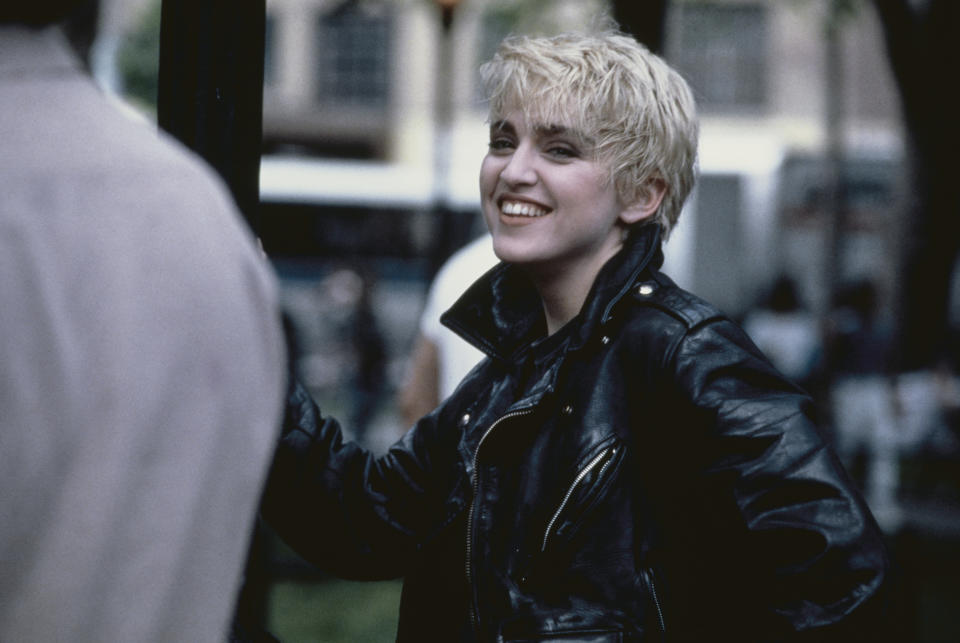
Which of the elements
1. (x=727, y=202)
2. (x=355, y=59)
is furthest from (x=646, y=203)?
(x=355, y=59)

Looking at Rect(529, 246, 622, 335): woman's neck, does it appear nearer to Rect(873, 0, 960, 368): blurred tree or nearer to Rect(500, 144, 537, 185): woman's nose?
Rect(500, 144, 537, 185): woman's nose

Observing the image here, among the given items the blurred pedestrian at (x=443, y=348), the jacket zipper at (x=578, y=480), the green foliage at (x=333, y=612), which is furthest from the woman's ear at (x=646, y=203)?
the green foliage at (x=333, y=612)

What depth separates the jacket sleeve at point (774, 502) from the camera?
6.04 feet

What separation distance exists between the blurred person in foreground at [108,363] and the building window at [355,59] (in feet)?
99.8

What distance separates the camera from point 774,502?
6.16 feet

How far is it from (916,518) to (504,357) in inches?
268

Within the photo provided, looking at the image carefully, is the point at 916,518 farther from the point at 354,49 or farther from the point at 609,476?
the point at 354,49

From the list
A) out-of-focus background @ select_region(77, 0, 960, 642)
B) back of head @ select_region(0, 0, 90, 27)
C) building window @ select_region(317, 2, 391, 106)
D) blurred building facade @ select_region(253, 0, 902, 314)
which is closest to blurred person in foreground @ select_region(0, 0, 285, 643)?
back of head @ select_region(0, 0, 90, 27)

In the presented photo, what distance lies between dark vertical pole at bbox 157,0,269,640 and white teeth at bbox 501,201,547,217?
1.37ft

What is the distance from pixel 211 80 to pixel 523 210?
52 cm

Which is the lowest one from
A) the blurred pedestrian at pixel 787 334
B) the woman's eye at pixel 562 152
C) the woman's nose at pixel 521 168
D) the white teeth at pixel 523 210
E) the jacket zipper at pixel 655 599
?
the blurred pedestrian at pixel 787 334

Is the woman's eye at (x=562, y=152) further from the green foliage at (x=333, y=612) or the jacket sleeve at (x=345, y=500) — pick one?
the green foliage at (x=333, y=612)

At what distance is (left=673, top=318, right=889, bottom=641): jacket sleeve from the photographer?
6.04ft

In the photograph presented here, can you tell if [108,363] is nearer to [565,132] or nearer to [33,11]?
[33,11]
